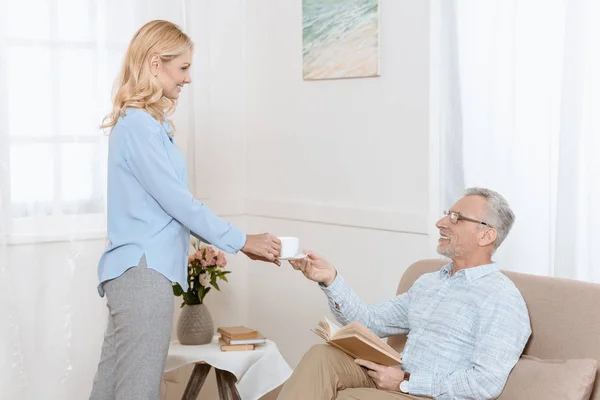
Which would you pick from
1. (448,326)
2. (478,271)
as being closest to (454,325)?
(448,326)

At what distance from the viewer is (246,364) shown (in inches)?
134

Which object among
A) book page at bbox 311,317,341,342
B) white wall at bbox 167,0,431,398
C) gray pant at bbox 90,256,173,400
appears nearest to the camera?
gray pant at bbox 90,256,173,400

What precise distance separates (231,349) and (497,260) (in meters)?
1.11

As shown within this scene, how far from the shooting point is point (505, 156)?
3.01 m

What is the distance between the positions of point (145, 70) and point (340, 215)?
1463 millimetres

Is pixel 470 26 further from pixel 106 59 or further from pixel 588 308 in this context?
pixel 106 59

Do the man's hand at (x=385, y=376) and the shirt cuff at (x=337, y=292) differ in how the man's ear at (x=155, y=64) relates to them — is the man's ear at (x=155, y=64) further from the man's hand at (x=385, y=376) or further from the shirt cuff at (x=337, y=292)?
the man's hand at (x=385, y=376)

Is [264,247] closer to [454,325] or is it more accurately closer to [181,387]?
[454,325]

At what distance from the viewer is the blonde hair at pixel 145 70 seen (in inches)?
102

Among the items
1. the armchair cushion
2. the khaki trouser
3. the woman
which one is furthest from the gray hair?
the woman

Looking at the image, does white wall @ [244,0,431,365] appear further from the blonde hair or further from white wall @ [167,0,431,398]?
the blonde hair

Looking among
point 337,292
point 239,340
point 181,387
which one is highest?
point 337,292

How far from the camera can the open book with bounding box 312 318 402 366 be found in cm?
248

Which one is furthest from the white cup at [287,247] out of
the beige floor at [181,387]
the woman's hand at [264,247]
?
the beige floor at [181,387]
